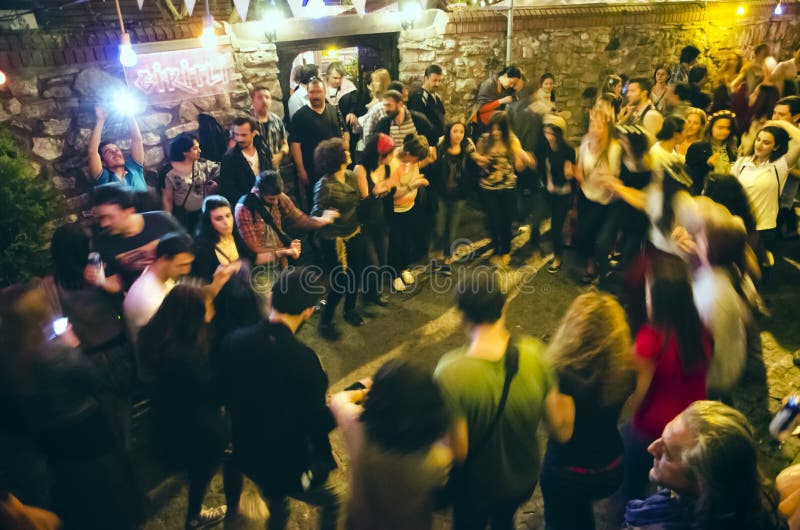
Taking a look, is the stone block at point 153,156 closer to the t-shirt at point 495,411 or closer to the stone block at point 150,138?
the stone block at point 150,138

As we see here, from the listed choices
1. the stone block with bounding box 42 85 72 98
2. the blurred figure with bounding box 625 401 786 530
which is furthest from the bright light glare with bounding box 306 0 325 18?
the blurred figure with bounding box 625 401 786 530

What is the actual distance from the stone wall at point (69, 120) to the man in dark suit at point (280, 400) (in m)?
Result: 3.83

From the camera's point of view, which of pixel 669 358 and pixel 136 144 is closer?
pixel 669 358

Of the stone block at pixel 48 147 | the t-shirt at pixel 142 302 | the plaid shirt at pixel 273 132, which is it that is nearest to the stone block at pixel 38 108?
the stone block at pixel 48 147

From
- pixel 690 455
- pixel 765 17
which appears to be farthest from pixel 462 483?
pixel 765 17

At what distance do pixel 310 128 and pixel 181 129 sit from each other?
147 cm

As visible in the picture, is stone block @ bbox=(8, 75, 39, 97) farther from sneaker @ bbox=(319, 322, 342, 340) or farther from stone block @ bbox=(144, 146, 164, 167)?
sneaker @ bbox=(319, 322, 342, 340)

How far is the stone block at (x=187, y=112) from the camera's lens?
562 cm

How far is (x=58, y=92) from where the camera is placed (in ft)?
15.8

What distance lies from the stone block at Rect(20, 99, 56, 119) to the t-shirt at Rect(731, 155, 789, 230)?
6481mm

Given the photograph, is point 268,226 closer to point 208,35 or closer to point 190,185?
point 190,185

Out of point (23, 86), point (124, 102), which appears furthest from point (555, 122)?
point (23, 86)

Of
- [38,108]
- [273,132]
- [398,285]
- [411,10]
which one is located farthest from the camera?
[411,10]

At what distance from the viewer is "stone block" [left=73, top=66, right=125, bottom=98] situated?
4.91m
